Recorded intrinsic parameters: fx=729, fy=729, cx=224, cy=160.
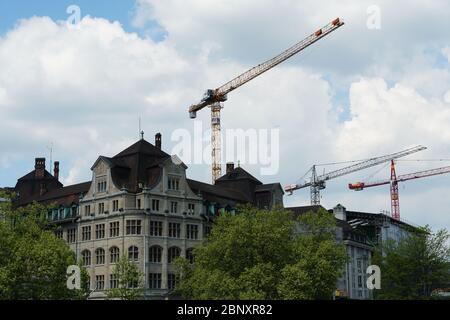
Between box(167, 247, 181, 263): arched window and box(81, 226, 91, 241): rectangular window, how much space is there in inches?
473

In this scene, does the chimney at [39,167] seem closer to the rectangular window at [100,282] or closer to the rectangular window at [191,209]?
the rectangular window at [100,282]

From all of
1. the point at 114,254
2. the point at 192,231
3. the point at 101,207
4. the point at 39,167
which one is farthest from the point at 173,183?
the point at 39,167

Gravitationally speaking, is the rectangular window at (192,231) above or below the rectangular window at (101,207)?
below

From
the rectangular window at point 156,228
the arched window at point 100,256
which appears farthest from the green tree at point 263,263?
the arched window at point 100,256

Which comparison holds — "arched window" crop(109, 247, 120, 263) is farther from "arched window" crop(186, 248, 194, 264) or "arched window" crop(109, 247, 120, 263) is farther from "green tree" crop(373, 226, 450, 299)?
"green tree" crop(373, 226, 450, 299)

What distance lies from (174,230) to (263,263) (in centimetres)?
2449

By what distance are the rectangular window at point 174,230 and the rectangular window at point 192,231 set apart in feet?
5.38

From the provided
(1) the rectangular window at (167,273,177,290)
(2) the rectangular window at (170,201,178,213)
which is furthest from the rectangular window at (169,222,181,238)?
(1) the rectangular window at (167,273,177,290)

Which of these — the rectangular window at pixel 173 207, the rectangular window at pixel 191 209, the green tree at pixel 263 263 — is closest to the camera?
the green tree at pixel 263 263

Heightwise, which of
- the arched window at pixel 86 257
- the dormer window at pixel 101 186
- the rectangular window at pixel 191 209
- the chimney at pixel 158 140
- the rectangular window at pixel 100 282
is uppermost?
the chimney at pixel 158 140

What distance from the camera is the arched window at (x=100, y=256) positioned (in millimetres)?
101188
